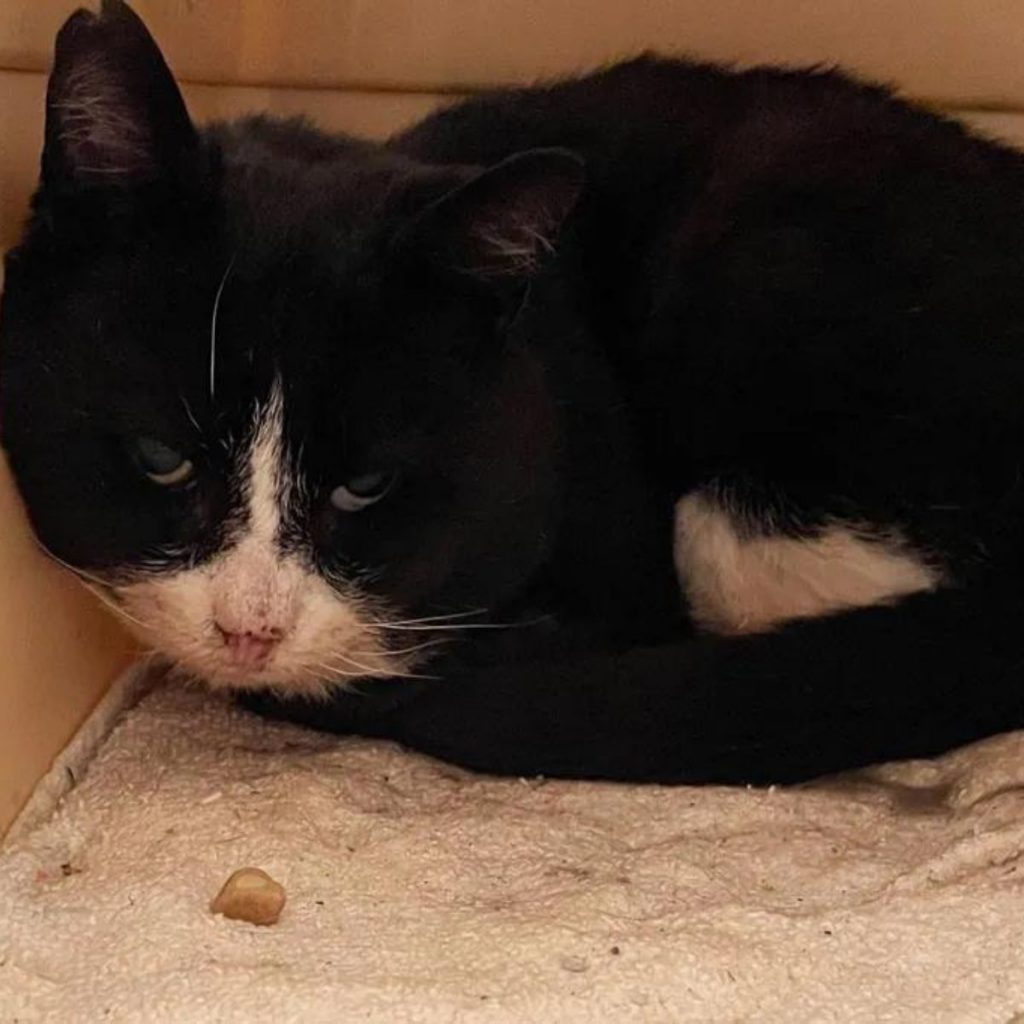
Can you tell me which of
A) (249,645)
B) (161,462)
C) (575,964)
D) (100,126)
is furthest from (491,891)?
(100,126)

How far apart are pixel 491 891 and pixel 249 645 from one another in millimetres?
241

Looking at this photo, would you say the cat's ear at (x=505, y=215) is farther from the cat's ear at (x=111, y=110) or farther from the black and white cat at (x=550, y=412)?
the cat's ear at (x=111, y=110)

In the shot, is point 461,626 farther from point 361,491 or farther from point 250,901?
point 250,901

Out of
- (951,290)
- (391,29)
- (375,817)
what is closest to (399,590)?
(375,817)

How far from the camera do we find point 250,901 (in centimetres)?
97

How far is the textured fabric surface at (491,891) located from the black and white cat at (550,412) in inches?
1.7

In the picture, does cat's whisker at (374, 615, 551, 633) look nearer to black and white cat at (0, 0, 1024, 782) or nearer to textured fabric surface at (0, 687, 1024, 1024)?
black and white cat at (0, 0, 1024, 782)

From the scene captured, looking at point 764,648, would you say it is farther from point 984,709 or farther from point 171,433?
point 171,433

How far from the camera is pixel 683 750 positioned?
44.6 inches

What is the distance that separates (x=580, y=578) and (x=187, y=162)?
51cm

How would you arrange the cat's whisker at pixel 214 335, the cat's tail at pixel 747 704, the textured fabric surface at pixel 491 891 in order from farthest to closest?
the cat's tail at pixel 747 704 → the cat's whisker at pixel 214 335 → the textured fabric surface at pixel 491 891

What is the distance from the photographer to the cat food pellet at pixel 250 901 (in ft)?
3.17

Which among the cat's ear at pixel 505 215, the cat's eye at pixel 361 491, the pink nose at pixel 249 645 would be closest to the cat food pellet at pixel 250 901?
the pink nose at pixel 249 645

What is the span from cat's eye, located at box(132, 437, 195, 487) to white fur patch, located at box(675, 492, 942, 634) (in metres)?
0.50
